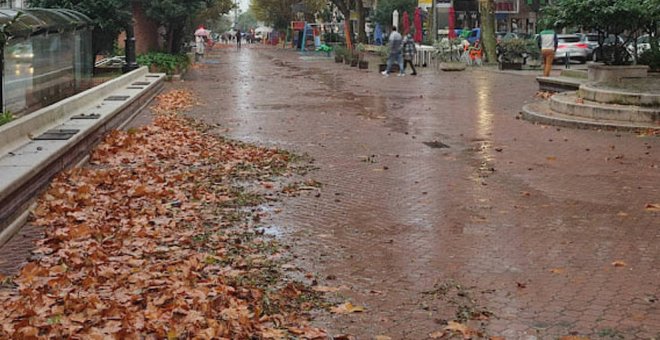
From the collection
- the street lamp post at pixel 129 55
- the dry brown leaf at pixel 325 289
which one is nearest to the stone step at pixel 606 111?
the dry brown leaf at pixel 325 289

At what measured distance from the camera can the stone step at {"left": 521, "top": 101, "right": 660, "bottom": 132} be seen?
15035 millimetres

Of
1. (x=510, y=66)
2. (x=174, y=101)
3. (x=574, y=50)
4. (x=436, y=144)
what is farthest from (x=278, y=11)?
(x=436, y=144)

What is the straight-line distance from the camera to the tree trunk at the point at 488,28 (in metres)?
38.5

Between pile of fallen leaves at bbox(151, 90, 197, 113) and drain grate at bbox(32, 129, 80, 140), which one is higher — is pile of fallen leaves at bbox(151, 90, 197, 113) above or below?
above

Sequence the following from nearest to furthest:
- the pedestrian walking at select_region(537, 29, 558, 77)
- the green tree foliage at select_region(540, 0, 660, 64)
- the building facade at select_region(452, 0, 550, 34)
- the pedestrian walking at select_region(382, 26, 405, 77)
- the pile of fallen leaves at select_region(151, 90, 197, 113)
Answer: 1. the green tree foliage at select_region(540, 0, 660, 64)
2. the pile of fallen leaves at select_region(151, 90, 197, 113)
3. the pedestrian walking at select_region(537, 29, 558, 77)
4. the pedestrian walking at select_region(382, 26, 405, 77)
5. the building facade at select_region(452, 0, 550, 34)

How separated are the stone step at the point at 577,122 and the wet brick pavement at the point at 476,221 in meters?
0.35

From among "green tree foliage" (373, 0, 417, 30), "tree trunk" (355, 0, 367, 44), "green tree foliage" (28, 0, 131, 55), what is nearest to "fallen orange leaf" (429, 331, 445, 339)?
"green tree foliage" (28, 0, 131, 55)

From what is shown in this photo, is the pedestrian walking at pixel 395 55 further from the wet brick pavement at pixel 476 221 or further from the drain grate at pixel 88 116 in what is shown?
the drain grate at pixel 88 116

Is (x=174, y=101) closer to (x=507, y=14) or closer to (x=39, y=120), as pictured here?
(x=39, y=120)

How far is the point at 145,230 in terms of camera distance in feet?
25.0

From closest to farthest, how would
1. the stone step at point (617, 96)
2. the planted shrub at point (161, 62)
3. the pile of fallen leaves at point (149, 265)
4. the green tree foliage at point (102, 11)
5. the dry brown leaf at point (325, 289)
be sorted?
1. the pile of fallen leaves at point (149, 265)
2. the dry brown leaf at point (325, 289)
3. the stone step at point (617, 96)
4. the green tree foliage at point (102, 11)
5. the planted shrub at point (161, 62)

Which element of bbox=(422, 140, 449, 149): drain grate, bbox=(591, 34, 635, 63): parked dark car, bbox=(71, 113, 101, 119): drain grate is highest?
bbox=(591, 34, 635, 63): parked dark car

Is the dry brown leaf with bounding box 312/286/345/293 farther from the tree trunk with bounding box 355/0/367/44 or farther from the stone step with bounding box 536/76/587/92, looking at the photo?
the tree trunk with bounding box 355/0/367/44

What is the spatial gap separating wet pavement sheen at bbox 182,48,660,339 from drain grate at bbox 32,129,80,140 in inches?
129
